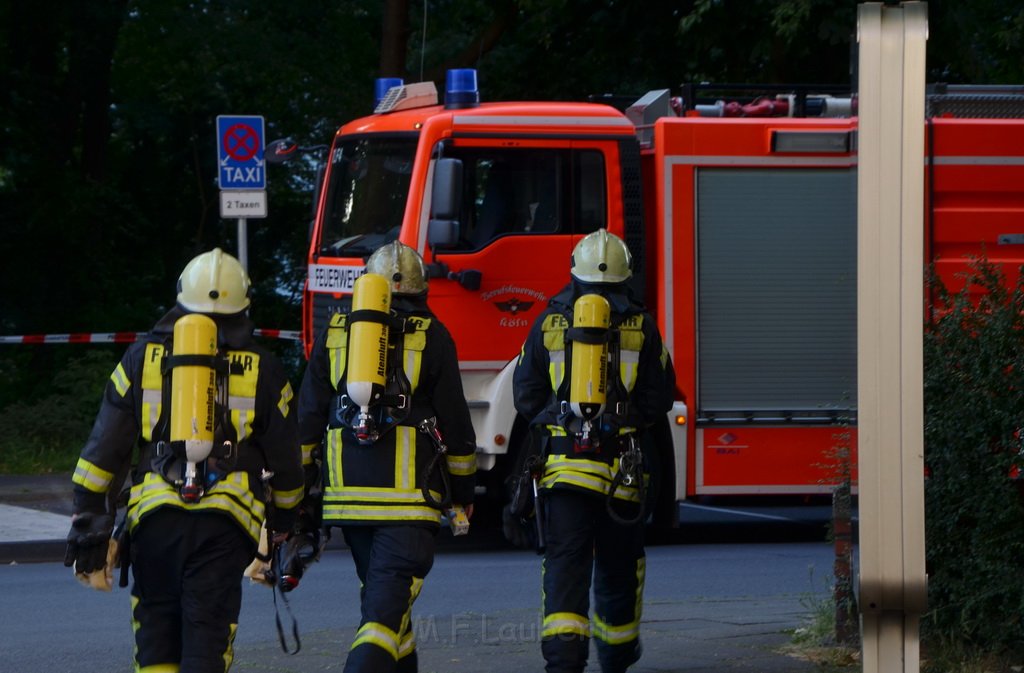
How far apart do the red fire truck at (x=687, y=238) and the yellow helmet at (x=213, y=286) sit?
4.36 metres

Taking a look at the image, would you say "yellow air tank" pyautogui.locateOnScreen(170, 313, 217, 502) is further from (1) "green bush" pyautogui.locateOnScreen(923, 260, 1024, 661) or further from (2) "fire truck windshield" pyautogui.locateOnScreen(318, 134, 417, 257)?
(2) "fire truck windshield" pyautogui.locateOnScreen(318, 134, 417, 257)

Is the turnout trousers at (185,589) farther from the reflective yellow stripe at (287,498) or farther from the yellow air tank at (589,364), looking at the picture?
the yellow air tank at (589,364)

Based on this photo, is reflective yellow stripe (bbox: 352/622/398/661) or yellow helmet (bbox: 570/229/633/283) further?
yellow helmet (bbox: 570/229/633/283)

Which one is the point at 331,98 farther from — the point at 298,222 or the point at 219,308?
the point at 219,308

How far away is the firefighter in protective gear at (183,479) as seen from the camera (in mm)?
4598

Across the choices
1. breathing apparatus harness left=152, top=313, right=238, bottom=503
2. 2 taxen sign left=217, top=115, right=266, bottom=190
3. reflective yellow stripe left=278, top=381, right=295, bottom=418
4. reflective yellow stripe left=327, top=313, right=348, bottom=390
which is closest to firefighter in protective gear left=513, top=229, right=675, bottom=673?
reflective yellow stripe left=327, top=313, right=348, bottom=390

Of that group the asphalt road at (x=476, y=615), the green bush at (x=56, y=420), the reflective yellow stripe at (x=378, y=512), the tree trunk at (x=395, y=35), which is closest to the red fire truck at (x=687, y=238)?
the asphalt road at (x=476, y=615)

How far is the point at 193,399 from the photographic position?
4.55 metres

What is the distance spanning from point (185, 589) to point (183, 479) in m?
0.32

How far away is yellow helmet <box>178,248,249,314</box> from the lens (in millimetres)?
4742

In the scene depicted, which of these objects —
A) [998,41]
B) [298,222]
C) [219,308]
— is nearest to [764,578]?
[219,308]

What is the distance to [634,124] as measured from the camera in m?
10.0

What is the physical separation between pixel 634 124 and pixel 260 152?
10.3ft

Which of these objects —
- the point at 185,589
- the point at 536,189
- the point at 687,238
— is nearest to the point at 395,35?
the point at 536,189
